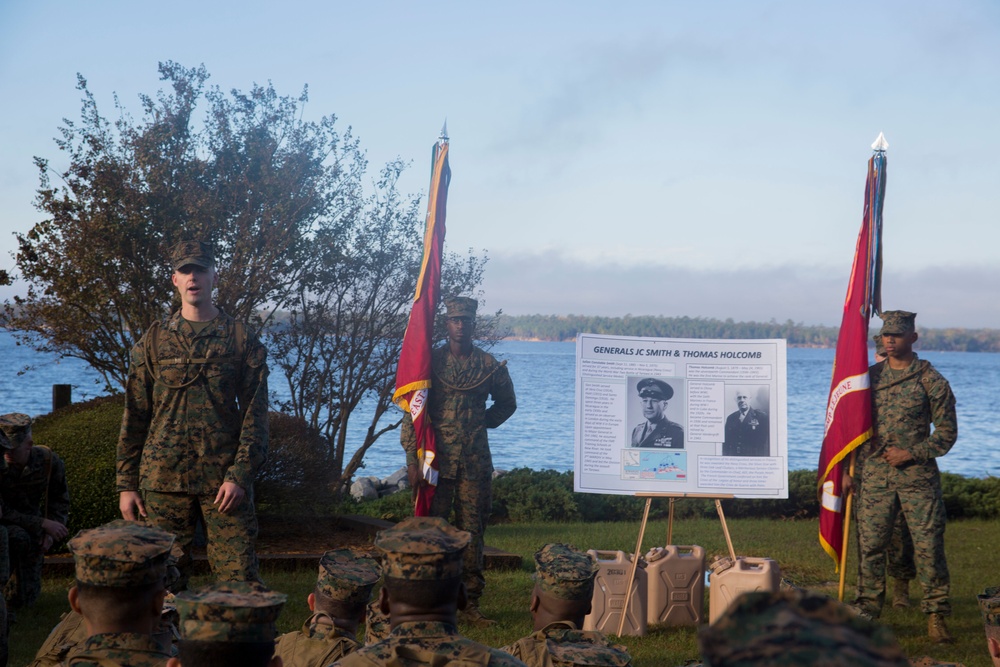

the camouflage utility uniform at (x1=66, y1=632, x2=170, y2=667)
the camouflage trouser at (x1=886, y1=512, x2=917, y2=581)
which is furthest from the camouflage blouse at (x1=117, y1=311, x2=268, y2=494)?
the camouflage trouser at (x1=886, y1=512, x2=917, y2=581)

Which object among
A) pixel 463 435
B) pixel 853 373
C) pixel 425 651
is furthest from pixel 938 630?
pixel 425 651

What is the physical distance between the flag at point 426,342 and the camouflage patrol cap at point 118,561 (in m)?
4.03

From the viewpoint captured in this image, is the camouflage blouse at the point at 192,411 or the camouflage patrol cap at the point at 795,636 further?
the camouflage blouse at the point at 192,411

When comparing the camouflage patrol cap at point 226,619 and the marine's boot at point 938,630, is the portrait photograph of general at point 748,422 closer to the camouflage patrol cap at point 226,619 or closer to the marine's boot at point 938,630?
the marine's boot at point 938,630

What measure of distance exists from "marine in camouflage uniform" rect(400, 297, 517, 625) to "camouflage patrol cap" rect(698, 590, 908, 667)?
220 inches

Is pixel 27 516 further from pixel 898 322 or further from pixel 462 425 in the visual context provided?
pixel 898 322

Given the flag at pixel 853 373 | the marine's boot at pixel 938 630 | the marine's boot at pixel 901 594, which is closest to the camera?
the marine's boot at pixel 938 630

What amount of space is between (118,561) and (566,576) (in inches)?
67.6

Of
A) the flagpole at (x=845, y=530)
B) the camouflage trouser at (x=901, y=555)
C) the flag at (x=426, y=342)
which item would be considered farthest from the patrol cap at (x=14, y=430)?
the camouflage trouser at (x=901, y=555)

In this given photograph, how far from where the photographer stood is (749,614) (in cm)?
112

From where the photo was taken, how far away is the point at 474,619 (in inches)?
253

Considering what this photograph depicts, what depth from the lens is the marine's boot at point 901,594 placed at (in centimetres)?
736

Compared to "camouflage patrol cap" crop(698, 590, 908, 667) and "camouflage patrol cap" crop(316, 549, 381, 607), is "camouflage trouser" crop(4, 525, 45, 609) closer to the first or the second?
"camouflage patrol cap" crop(316, 549, 381, 607)

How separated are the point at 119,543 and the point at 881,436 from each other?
5.63 metres
